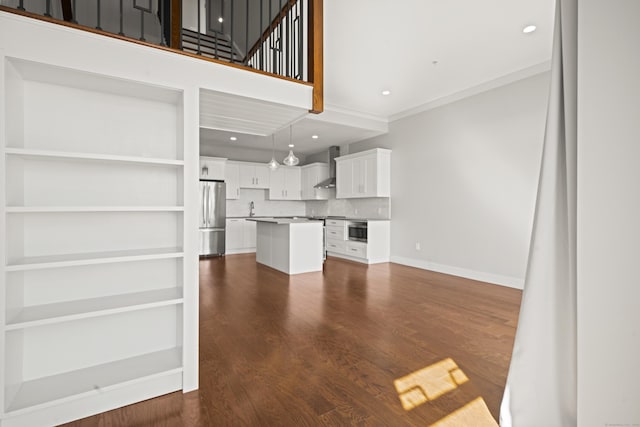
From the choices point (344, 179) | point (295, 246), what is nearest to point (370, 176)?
point (344, 179)

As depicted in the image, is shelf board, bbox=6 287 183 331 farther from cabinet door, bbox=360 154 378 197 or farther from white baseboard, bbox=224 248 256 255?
white baseboard, bbox=224 248 256 255

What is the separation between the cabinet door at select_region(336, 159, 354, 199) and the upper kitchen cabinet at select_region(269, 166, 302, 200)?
1.67 meters

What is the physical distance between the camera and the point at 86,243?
186cm

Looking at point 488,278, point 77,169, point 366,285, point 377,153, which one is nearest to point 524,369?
point 77,169

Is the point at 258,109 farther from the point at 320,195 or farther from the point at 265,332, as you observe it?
the point at 320,195

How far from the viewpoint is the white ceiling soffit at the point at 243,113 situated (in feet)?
7.18

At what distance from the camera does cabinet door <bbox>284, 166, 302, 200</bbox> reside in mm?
8447

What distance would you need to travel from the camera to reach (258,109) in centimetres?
241

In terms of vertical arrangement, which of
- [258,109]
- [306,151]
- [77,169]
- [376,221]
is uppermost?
[306,151]

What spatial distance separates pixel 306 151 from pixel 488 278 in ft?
19.0

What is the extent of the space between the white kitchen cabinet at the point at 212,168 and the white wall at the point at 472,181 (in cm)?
397

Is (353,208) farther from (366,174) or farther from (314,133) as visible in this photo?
(314,133)

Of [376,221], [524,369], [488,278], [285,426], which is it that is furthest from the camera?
[376,221]

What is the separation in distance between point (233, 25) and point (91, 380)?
482 centimetres
